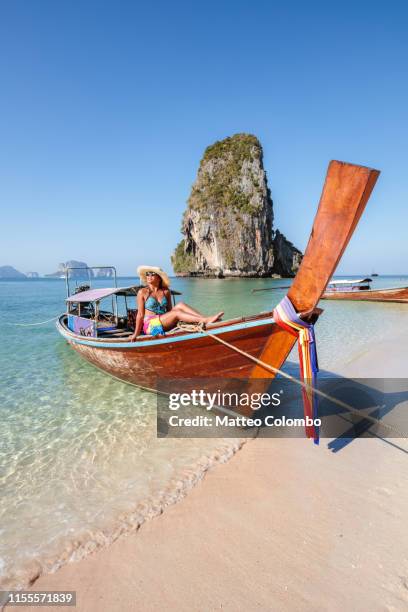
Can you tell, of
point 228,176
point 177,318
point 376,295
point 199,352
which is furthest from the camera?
point 228,176

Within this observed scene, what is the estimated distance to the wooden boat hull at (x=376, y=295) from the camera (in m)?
22.2

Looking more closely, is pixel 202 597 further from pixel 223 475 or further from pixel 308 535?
pixel 223 475

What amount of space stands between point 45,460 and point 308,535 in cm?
343

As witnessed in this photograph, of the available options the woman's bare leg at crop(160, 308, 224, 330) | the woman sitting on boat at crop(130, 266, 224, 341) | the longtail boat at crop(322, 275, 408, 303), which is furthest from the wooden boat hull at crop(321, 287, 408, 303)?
the woman's bare leg at crop(160, 308, 224, 330)

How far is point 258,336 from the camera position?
393 centimetres

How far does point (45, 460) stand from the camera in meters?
4.34

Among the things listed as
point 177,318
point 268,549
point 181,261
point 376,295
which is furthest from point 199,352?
point 181,261

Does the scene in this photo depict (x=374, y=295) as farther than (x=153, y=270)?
Yes

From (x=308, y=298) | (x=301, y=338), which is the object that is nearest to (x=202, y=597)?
(x=301, y=338)

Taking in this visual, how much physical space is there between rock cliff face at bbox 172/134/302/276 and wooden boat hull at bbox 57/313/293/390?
6706cm

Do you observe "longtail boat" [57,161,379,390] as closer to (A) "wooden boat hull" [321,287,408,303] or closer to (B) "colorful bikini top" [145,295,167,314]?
(B) "colorful bikini top" [145,295,167,314]

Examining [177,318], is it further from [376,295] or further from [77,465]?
[376,295]

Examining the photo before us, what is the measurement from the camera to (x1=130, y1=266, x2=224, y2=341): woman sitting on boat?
5250 mm

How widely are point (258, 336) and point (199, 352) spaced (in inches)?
36.7
